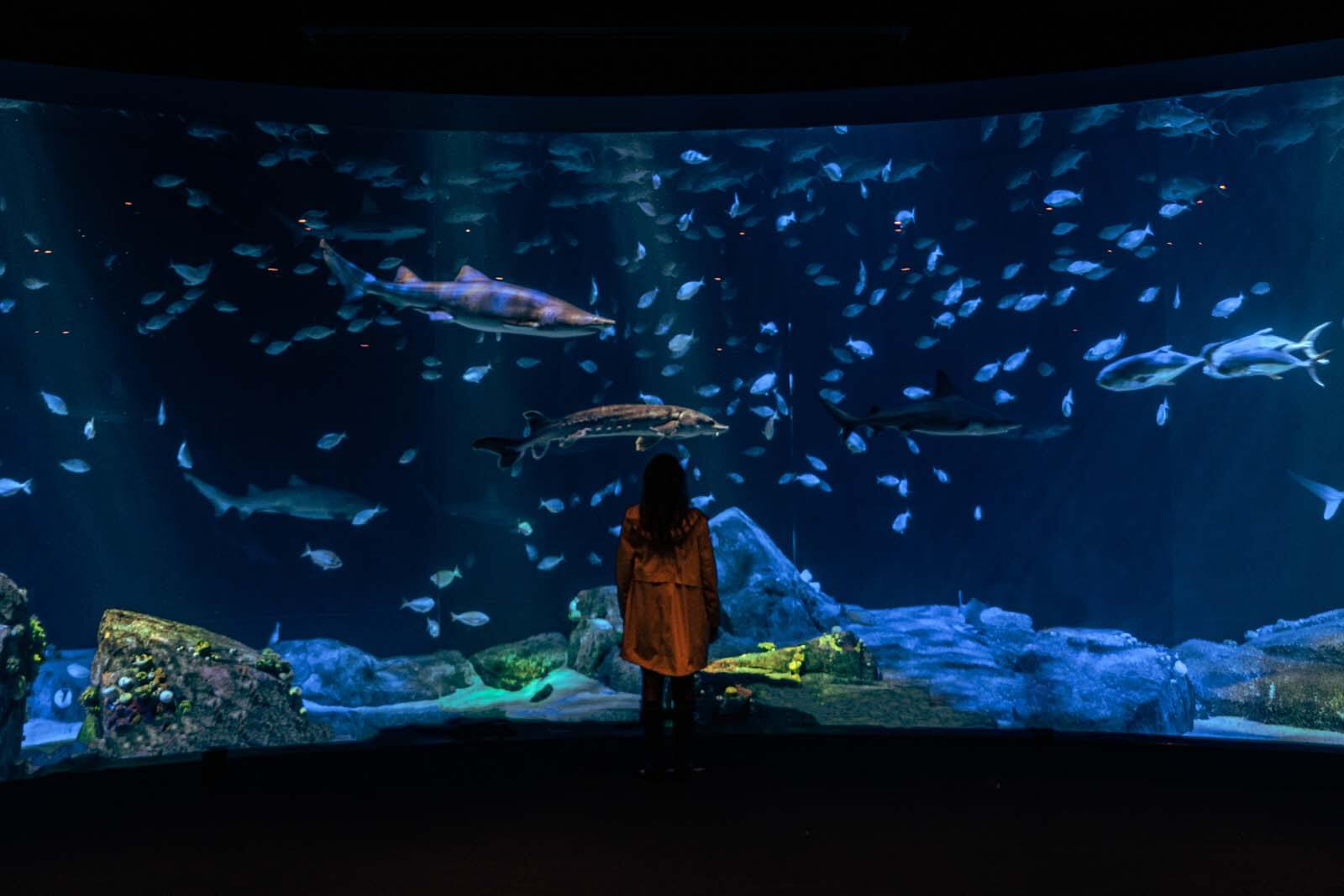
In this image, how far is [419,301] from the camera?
22.6 ft

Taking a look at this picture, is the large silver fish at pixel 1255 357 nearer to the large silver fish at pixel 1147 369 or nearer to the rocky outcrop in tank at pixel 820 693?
the large silver fish at pixel 1147 369

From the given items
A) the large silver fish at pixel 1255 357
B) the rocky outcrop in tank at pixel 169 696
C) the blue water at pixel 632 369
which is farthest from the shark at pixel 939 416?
the rocky outcrop in tank at pixel 169 696

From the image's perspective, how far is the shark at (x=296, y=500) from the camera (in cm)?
890

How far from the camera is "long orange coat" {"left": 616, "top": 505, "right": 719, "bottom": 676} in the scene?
15.0 feet

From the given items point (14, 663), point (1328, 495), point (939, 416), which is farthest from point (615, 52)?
point (1328, 495)

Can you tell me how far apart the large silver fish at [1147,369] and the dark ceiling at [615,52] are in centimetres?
235

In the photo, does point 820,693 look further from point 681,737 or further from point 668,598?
point 668,598

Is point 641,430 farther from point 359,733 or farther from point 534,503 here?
point 359,733

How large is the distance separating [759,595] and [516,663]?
236 cm

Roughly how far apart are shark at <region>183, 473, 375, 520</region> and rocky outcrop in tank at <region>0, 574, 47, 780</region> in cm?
231

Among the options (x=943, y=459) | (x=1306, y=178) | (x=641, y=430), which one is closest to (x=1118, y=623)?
(x=943, y=459)

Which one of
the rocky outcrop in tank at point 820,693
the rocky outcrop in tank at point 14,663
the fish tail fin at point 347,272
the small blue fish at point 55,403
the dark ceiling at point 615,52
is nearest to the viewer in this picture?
the dark ceiling at point 615,52

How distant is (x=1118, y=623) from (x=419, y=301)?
27.9 feet

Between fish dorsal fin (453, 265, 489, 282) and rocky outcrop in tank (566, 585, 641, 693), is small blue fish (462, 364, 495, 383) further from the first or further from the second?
rocky outcrop in tank (566, 585, 641, 693)
